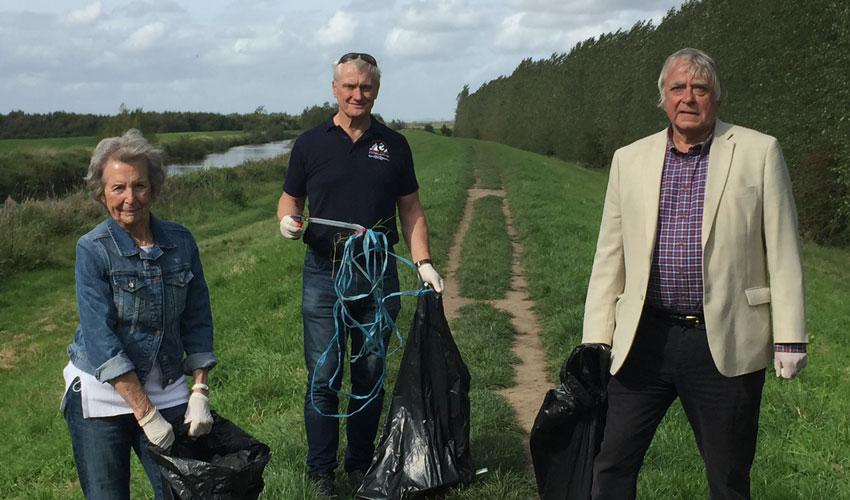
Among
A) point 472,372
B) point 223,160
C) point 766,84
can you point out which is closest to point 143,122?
point 223,160

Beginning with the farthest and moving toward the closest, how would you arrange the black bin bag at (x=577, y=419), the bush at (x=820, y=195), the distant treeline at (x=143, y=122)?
the distant treeline at (x=143, y=122), the bush at (x=820, y=195), the black bin bag at (x=577, y=419)

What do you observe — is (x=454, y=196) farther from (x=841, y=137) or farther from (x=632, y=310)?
(x=632, y=310)

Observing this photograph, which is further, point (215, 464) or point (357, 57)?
point (357, 57)

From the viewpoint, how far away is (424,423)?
3.63 meters

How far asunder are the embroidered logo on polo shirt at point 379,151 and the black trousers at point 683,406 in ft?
4.79

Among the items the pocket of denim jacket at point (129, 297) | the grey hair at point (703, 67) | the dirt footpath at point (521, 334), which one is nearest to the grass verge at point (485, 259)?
the dirt footpath at point (521, 334)

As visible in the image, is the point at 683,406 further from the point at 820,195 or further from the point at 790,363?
the point at 820,195

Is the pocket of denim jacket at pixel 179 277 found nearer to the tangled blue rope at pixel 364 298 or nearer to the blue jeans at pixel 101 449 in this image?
the blue jeans at pixel 101 449

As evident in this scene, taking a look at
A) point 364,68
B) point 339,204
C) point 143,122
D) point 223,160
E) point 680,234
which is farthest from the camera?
point 223,160

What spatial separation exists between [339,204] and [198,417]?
1.30m

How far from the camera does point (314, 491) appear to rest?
368cm

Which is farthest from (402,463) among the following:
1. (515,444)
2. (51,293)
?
(51,293)

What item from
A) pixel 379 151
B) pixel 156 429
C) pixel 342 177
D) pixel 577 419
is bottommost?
pixel 577 419

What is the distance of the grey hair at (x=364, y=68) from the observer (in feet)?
11.5
